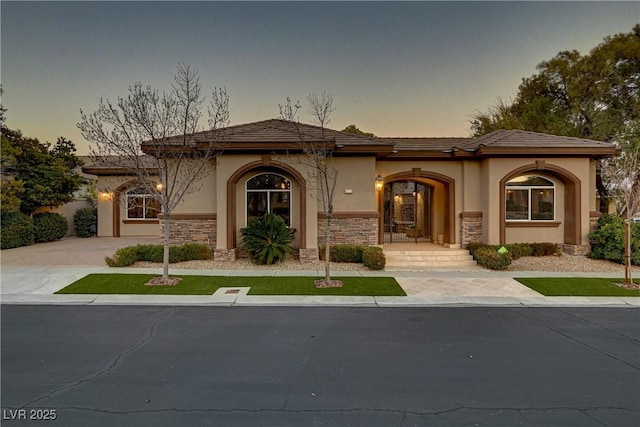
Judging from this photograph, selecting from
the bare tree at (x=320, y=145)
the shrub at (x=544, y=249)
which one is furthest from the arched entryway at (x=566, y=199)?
the bare tree at (x=320, y=145)

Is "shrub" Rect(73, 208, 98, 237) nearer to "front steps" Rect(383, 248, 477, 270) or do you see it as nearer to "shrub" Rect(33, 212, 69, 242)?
"shrub" Rect(33, 212, 69, 242)

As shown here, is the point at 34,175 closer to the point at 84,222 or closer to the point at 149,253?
the point at 84,222

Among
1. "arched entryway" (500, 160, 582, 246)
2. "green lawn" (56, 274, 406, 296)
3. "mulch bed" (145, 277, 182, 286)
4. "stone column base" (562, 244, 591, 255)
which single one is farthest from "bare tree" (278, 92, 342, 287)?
"stone column base" (562, 244, 591, 255)

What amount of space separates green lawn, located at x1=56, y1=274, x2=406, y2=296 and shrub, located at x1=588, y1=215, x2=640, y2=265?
28.2 feet

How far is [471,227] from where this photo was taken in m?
13.0

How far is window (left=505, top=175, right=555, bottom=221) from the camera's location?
12992 millimetres

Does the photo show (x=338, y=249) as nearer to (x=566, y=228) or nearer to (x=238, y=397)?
(x=238, y=397)

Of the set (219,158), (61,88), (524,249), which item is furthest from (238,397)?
(61,88)

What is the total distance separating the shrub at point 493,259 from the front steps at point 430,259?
53cm

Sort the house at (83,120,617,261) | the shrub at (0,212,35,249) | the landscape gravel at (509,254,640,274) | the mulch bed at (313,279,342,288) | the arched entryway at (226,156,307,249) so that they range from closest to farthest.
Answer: the mulch bed at (313,279,342,288) < the landscape gravel at (509,254,640,274) < the house at (83,120,617,261) < the arched entryway at (226,156,307,249) < the shrub at (0,212,35,249)

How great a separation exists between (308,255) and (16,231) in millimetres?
14241

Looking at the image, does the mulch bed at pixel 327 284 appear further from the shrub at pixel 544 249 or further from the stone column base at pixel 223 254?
the shrub at pixel 544 249

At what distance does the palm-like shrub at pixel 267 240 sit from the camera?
10.7 metres

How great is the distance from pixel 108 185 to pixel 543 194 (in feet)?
72.2
